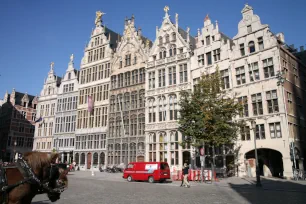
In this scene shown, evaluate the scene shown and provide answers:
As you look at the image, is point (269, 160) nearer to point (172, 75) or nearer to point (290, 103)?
point (290, 103)

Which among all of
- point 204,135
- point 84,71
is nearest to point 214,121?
point 204,135

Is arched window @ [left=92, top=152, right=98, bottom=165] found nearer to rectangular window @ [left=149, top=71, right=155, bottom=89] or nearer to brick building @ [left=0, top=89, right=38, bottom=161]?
rectangular window @ [left=149, top=71, right=155, bottom=89]

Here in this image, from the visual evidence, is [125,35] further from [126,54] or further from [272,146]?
[272,146]

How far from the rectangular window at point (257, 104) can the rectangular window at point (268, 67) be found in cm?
232

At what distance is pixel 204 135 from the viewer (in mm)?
23969

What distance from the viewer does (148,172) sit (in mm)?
23500

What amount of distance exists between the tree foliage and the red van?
12.3 ft

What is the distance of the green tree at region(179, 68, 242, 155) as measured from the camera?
23672 millimetres

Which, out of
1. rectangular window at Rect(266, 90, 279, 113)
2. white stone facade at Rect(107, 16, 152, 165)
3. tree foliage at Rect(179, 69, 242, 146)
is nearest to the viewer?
tree foliage at Rect(179, 69, 242, 146)

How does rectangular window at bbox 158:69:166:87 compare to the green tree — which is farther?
rectangular window at bbox 158:69:166:87

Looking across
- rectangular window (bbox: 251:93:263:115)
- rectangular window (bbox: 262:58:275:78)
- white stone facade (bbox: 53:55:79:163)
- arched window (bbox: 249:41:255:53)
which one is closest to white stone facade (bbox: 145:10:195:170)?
arched window (bbox: 249:41:255:53)

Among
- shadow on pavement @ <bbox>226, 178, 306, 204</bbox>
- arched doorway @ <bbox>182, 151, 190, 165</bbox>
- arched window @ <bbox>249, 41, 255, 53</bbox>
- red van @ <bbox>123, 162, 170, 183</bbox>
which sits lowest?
shadow on pavement @ <bbox>226, 178, 306, 204</bbox>

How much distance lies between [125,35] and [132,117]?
14032mm

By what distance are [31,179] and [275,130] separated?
25.1m
